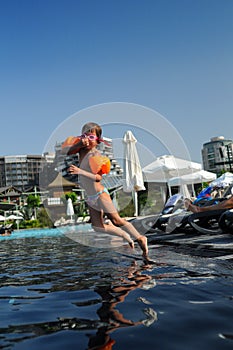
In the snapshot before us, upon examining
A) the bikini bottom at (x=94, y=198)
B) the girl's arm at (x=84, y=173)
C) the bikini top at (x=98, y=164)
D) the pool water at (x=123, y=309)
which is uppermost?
the bikini top at (x=98, y=164)

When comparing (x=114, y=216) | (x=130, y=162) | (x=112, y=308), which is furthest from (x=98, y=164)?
(x=112, y=308)

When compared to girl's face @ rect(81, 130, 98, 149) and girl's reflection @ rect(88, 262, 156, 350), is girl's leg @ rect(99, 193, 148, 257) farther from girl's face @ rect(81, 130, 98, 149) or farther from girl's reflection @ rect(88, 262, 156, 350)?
girl's reflection @ rect(88, 262, 156, 350)

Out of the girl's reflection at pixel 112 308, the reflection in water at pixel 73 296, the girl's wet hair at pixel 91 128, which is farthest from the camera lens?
the girl's wet hair at pixel 91 128

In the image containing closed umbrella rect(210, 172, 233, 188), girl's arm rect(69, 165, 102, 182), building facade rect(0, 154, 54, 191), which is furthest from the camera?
building facade rect(0, 154, 54, 191)

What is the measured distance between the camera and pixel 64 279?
3893 mm

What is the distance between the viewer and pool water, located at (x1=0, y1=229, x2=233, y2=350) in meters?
1.92

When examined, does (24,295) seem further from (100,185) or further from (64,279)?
(100,185)

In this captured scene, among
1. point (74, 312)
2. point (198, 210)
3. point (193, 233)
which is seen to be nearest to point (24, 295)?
point (74, 312)

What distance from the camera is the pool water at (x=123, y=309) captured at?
6.31ft

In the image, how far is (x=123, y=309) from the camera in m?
2.46

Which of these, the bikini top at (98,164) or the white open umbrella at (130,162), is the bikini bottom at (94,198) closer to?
the bikini top at (98,164)

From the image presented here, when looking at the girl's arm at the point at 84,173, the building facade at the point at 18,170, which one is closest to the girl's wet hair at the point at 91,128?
the girl's arm at the point at 84,173

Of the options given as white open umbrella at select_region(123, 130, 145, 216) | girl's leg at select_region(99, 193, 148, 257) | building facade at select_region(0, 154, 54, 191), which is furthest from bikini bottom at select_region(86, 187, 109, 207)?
building facade at select_region(0, 154, 54, 191)

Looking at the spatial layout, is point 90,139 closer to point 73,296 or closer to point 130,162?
point 130,162
